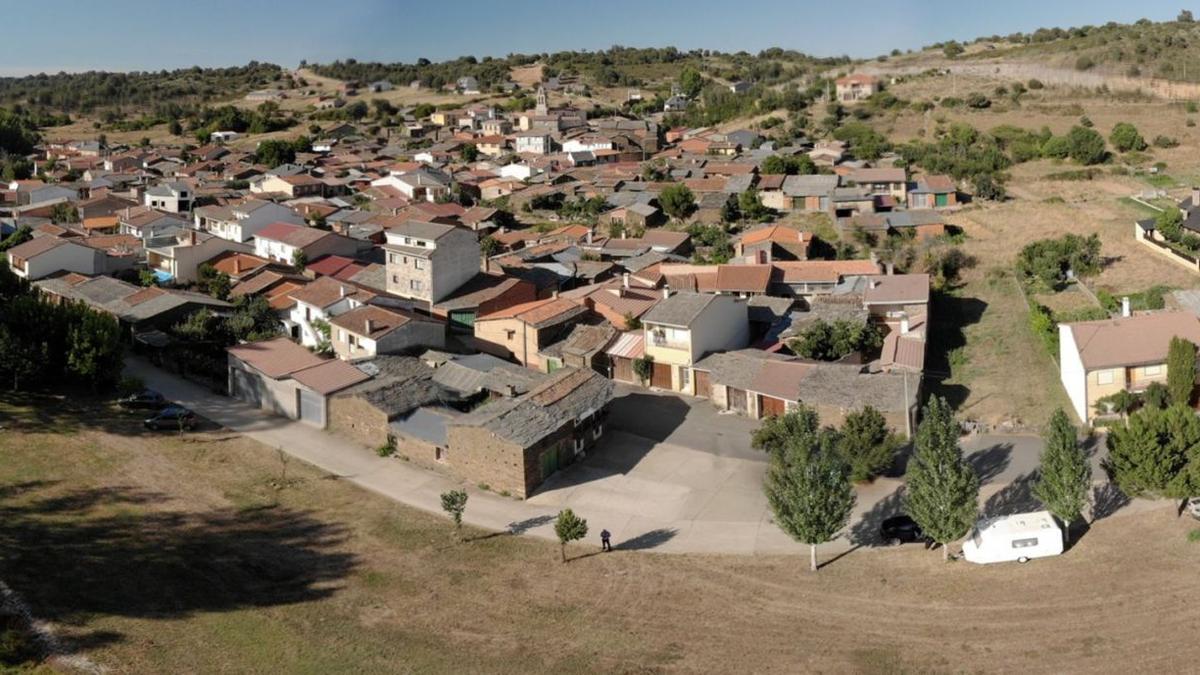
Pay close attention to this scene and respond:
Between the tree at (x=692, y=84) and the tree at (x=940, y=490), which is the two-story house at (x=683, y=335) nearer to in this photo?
the tree at (x=940, y=490)

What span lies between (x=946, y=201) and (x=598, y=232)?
1917 centimetres

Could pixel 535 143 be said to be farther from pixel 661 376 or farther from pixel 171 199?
pixel 661 376

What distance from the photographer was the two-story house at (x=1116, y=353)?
87.5ft

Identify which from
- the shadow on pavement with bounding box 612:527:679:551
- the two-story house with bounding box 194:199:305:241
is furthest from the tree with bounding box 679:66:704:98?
the shadow on pavement with bounding box 612:527:679:551

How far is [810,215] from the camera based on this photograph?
180 ft

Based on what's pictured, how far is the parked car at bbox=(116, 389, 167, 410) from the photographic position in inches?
1135

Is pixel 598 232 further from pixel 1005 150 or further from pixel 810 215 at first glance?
pixel 1005 150

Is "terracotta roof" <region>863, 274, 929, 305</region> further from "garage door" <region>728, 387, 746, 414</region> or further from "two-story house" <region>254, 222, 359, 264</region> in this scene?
"two-story house" <region>254, 222, 359, 264</region>

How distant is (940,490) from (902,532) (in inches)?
76.3

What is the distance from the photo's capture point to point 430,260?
118 feet

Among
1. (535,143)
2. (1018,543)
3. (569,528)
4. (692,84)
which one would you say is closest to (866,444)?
(1018,543)

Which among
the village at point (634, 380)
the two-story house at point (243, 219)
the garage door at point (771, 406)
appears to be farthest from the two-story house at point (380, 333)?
the two-story house at point (243, 219)

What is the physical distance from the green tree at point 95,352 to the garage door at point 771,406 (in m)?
19.2

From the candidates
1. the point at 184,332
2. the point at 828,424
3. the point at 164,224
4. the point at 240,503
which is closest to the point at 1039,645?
the point at 828,424
